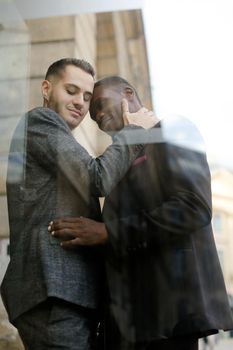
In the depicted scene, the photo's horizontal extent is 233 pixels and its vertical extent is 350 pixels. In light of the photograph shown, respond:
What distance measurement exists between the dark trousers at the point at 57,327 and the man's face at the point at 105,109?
0.60 m

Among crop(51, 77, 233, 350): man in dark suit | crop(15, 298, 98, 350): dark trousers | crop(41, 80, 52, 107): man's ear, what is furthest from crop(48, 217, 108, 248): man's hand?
crop(41, 80, 52, 107): man's ear

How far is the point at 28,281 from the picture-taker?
133 cm

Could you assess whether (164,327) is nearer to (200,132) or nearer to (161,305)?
(161,305)

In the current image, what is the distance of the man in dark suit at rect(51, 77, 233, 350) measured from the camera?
4.43 feet

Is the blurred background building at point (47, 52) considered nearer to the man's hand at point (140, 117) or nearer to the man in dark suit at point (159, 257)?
the man's hand at point (140, 117)

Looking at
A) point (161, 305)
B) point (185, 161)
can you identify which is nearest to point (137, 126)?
point (185, 161)

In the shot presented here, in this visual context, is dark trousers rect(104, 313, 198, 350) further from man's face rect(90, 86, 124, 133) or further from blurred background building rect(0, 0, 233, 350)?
man's face rect(90, 86, 124, 133)

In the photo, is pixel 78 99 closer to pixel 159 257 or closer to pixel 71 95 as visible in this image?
pixel 71 95

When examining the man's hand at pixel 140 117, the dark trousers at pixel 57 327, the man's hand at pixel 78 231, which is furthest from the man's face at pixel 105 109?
the dark trousers at pixel 57 327

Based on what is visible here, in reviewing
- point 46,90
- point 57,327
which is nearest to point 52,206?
point 57,327

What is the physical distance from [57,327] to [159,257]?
0.36m

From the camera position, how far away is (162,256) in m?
1.42

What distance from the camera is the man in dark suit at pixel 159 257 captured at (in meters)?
1.35

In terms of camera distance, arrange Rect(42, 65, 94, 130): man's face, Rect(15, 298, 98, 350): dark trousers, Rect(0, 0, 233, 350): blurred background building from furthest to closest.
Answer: Rect(0, 0, 233, 350): blurred background building → Rect(42, 65, 94, 130): man's face → Rect(15, 298, 98, 350): dark trousers
